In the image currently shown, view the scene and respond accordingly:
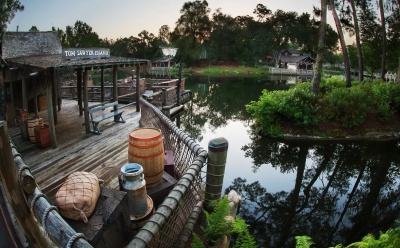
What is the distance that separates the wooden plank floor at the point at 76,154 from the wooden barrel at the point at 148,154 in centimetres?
221

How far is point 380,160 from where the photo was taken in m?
12.0

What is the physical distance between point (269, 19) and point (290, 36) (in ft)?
31.7

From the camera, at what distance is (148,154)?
14.2 feet

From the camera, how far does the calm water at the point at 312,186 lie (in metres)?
7.49

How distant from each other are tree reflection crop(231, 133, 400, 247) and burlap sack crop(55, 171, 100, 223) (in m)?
5.30

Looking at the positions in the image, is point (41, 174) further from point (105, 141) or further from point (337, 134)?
point (337, 134)

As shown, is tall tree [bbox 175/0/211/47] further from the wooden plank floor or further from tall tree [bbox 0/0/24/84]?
the wooden plank floor

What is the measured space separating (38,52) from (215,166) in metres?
11.8

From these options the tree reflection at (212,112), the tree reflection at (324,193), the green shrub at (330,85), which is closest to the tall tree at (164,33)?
the tree reflection at (212,112)

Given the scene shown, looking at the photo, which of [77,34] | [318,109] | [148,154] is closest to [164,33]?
[77,34]

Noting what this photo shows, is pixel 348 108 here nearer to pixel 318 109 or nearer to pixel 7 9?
pixel 318 109

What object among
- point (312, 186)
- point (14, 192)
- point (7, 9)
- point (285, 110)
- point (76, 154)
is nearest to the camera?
point (14, 192)

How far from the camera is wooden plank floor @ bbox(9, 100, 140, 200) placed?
671 centimetres

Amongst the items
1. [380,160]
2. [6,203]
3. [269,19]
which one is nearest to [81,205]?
[6,203]
